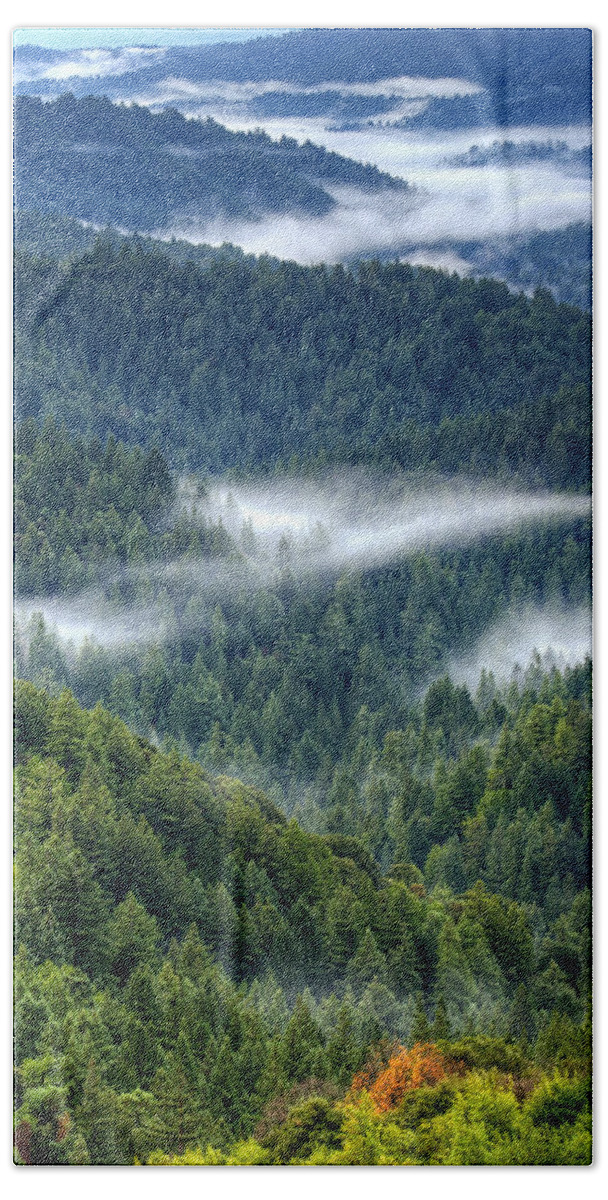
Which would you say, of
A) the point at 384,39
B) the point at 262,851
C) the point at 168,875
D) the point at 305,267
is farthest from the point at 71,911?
the point at 384,39

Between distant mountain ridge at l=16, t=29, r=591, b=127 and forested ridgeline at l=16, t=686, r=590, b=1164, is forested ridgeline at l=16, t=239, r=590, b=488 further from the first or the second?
forested ridgeline at l=16, t=686, r=590, b=1164

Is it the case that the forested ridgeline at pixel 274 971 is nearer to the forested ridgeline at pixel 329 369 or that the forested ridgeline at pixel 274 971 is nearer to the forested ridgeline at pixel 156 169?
the forested ridgeline at pixel 329 369

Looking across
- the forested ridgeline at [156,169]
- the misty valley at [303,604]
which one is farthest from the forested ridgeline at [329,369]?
the forested ridgeline at [156,169]

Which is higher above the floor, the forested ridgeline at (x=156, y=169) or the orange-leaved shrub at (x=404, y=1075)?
the forested ridgeline at (x=156, y=169)

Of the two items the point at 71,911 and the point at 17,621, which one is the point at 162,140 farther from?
the point at 71,911

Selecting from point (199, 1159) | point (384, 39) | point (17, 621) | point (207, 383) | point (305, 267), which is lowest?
point (199, 1159)

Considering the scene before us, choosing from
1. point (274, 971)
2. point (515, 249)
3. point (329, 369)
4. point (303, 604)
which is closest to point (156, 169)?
point (329, 369)
